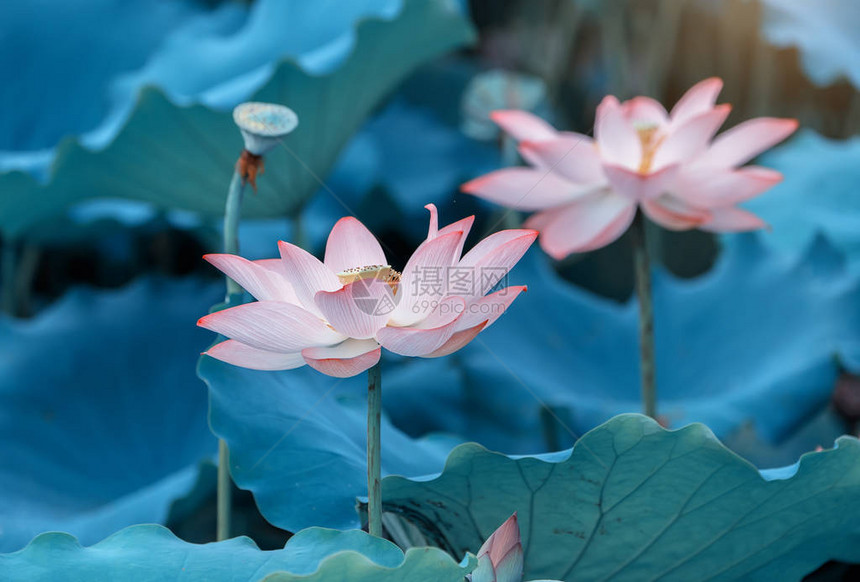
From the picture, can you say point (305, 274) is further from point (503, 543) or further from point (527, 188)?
point (527, 188)

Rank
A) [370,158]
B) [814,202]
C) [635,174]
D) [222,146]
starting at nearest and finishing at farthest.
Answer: [635,174] < [222,146] < [814,202] < [370,158]

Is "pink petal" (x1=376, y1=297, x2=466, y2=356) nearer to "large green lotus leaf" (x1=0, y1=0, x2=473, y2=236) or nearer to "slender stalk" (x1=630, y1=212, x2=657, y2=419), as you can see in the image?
"slender stalk" (x1=630, y1=212, x2=657, y2=419)

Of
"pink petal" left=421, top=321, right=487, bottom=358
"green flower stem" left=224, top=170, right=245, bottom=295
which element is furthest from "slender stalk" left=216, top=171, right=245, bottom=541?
"pink petal" left=421, top=321, right=487, bottom=358

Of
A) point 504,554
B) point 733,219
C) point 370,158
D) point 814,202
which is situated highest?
point 370,158

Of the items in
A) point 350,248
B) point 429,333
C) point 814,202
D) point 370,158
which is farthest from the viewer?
point 370,158

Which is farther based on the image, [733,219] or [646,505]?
[733,219]

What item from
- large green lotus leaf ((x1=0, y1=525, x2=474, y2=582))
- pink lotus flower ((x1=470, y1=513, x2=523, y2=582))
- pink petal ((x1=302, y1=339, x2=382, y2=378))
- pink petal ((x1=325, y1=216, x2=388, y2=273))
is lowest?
pink lotus flower ((x1=470, y1=513, x2=523, y2=582))

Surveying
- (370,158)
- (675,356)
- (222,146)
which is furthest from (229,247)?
(370,158)
